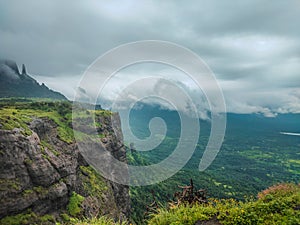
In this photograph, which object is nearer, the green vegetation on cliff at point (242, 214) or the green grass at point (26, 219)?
the green vegetation on cliff at point (242, 214)

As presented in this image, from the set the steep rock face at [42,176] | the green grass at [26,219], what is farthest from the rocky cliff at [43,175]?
the green grass at [26,219]

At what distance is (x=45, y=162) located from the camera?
3878cm

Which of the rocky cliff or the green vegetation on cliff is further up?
the green vegetation on cliff

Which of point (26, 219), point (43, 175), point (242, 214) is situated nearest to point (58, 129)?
point (43, 175)

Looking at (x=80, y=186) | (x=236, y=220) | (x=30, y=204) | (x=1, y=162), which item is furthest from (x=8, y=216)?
(x=236, y=220)

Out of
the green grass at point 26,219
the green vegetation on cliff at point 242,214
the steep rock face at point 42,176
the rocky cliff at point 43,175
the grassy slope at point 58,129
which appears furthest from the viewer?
the rocky cliff at point 43,175

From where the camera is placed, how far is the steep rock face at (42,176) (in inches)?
1292

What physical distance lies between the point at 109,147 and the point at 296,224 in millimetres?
60290

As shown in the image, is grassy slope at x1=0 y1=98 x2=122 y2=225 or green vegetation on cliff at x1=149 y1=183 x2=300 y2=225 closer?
green vegetation on cliff at x1=149 y1=183 x2=300 y2=225

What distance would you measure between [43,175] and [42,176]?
0.69ft

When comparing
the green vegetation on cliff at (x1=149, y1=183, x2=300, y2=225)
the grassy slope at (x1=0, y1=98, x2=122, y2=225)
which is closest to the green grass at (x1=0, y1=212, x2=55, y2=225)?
the grassy slope at (x1=0, y1=98, x2=122, y2=225)

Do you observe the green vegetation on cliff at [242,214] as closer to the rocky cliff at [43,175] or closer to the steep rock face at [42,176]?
the rocky cliff at [43,175]

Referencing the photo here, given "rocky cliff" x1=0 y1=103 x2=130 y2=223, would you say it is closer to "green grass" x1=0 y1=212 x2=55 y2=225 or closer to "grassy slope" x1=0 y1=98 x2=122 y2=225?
"grassy slope" x1=0 y1=98 x2=122 y2=225

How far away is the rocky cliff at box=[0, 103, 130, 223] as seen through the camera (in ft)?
109
